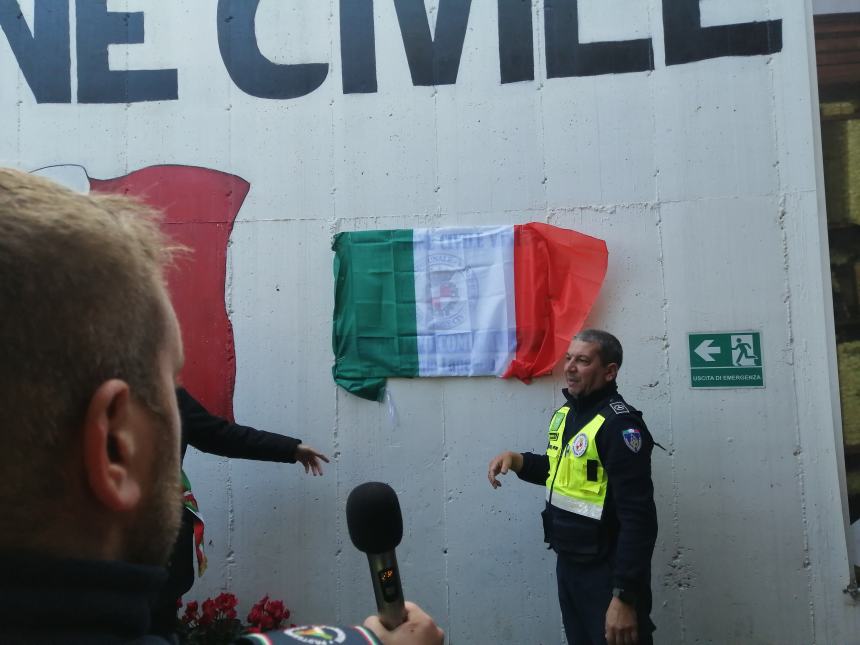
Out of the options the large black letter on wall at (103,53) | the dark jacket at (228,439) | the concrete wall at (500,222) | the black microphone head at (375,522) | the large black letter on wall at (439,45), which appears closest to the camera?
the black microphone head at (375,522)

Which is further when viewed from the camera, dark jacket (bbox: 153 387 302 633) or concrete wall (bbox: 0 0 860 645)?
concrete wall (bbox: 0 0 860 645)

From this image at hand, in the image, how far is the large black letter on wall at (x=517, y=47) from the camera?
12.7 feet

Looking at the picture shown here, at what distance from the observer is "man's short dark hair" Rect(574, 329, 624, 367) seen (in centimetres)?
325

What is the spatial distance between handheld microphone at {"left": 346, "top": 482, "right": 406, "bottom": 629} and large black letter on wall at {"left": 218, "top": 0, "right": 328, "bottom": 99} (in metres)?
3.12

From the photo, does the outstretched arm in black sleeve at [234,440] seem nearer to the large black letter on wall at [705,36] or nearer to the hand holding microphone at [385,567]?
the hand holding microphone at [385,567]

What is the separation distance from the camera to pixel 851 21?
12.1ft

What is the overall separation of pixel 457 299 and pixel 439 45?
1.44 m

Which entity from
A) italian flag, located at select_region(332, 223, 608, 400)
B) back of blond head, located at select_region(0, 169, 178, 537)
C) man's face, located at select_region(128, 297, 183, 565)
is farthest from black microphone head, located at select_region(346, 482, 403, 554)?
italian flag, located at select_region(332, 223, 608, 400)

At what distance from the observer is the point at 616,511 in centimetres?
295

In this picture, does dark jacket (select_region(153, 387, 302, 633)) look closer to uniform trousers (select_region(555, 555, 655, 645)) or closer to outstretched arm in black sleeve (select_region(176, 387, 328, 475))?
outstretched arm in black sleeve (select_region(176, 387, 328, 475))

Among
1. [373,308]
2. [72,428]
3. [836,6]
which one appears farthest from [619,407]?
[72,428]

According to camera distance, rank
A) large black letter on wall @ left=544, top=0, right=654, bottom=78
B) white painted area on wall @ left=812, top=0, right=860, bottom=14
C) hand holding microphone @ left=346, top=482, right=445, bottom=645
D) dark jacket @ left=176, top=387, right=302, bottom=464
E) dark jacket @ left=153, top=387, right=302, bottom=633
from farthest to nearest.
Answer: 1. large black letter on wall @ left=544, top=0, right=654, bottom=78
2. white painted area on wall @ left=812, top=0, right=860, bottom=14
3. dark jacket @ left=176, top=387, right=302, bottom=464
4. dark jacket @ left=153, top=387, right=302, bottom=633
5. hand holding microphone @ left=346, top=482, right=445, bottom=645

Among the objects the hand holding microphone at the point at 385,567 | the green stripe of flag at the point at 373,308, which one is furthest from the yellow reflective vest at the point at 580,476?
the hand holding microphone at the point at 385,567

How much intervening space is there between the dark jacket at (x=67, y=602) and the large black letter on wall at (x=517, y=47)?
3.63 metres
